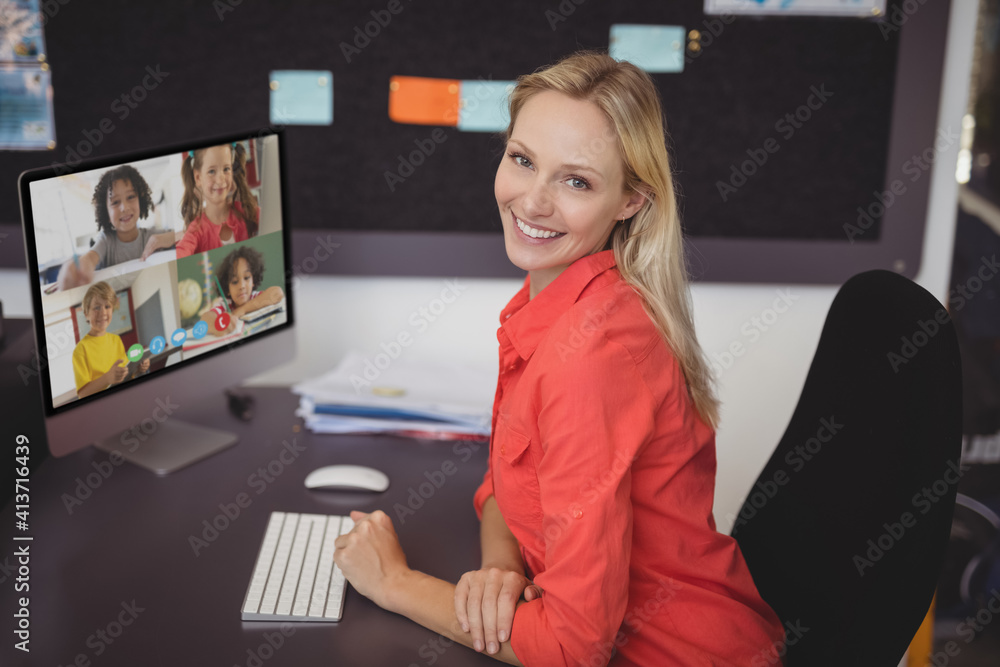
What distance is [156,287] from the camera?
3.83 ft

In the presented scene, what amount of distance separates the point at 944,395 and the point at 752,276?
0.85 meters

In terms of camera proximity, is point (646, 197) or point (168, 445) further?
point (168, 445)

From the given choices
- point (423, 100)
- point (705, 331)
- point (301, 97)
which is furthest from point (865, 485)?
point (301, 97)

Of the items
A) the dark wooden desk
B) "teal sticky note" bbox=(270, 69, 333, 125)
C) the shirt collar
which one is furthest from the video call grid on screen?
the shirt collar

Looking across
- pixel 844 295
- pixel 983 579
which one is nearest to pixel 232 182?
pixel 844 295

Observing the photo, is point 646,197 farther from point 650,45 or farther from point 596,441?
point 650,45

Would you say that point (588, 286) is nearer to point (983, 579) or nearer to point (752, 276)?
point (752, 276)

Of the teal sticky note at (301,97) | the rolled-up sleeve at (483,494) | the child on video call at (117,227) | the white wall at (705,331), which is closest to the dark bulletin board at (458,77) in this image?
the teal sticky note at (301,97)

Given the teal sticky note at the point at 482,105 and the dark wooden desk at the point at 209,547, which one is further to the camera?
the teal sticky note at the point at 482,105

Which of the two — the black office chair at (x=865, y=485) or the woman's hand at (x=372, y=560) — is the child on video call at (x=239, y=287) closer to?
the woman's hand at (x=372, y=560)

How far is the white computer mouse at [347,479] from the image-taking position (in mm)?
1203

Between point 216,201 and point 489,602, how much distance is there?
69 cm

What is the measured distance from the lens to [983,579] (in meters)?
1.88

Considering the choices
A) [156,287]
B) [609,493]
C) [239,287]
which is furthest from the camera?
[239,287]
